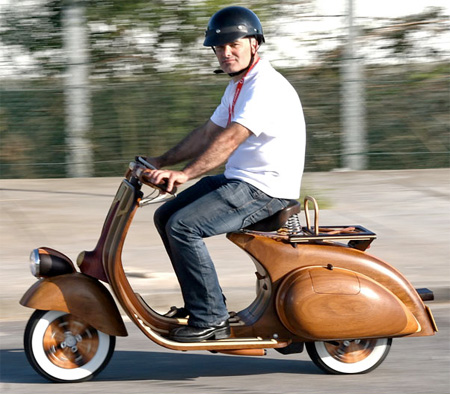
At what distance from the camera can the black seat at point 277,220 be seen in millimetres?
4688

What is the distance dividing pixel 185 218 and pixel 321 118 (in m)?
7.91

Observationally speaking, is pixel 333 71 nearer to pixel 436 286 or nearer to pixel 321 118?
pixel 321 118

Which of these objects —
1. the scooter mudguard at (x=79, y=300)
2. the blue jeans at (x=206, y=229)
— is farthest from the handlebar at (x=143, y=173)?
the scooter mudguard at (x=79, y=300)

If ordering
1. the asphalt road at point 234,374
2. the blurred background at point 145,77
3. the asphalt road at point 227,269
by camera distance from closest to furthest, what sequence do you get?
1. the asphalt road at point 234,374
2. the asphalt road at point 227,269
3. the blurred background at point 145,77

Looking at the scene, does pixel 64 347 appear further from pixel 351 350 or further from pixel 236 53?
pixel 236 53

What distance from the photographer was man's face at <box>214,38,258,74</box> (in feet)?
15.2

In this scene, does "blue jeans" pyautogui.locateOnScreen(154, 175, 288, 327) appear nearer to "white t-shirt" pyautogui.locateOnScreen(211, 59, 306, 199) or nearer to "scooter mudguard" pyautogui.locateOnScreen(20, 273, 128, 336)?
"white t-shirt" pyautogui.locateOnScreen(211, 59, 306, 199)

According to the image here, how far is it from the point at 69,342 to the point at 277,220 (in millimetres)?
1198

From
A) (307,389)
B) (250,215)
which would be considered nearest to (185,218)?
(250,215)

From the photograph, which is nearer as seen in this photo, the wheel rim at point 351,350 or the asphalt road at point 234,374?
the asphalt road at point 234,374

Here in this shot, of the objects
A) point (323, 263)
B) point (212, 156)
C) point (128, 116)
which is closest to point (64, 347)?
point (212, 156)

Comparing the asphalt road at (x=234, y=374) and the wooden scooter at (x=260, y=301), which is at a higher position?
the wooden scooter at (x=260, y=301)

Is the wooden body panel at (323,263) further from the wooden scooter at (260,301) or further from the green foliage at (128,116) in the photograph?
the green foliage at (128,116)

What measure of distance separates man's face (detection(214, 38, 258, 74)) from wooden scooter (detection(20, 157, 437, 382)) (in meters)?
0.65
